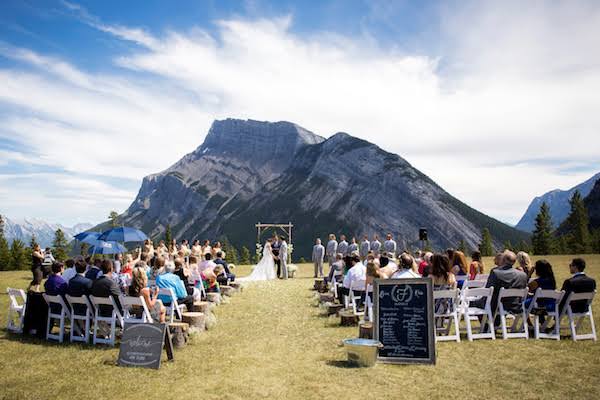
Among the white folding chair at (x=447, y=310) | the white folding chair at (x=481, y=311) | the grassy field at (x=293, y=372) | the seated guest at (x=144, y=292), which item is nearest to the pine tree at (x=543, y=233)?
the white folding chair at (x=481, y=311)

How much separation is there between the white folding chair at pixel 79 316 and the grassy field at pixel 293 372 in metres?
0.34

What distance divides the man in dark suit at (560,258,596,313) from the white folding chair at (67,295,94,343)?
975cm

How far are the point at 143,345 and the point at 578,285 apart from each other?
8364 millimetres

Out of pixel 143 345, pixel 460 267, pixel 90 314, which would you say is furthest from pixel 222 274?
pixel 143 345

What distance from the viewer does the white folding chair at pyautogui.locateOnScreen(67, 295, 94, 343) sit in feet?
28.7

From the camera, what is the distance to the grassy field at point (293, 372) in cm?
585

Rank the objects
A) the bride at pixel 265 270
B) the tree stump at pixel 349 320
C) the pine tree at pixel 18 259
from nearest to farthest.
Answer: the tree stump at pixel 349 320, the bride at pixel 265 270, the pine tree at pixel 18 259

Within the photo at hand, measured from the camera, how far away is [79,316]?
880cm

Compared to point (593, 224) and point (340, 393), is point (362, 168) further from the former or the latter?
point (340, 393)

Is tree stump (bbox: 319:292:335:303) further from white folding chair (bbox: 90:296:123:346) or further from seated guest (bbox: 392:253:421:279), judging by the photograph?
white folding chair (bbox: 90:296:123:346)

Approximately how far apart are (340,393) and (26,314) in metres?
7.63

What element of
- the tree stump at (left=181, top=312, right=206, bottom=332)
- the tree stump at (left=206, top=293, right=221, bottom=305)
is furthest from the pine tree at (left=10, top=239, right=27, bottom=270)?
the tree stump at (left=181, top=312, right=206, bottom=332)

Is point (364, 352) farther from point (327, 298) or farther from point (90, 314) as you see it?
point (327, 298)

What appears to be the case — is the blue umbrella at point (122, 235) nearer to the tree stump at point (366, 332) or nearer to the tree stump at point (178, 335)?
the tree stump at point (178, 335)
